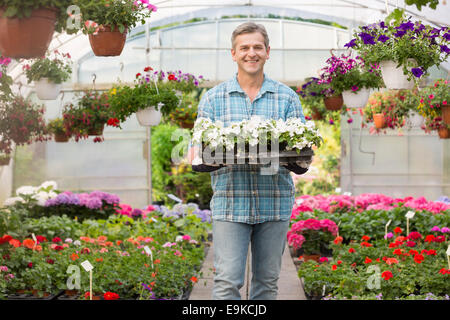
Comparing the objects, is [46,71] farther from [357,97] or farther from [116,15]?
[357,97]

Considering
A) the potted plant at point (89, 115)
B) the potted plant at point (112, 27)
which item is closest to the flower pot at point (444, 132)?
the potted plant at point (89, 115)

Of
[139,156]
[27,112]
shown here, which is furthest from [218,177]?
[139,156]

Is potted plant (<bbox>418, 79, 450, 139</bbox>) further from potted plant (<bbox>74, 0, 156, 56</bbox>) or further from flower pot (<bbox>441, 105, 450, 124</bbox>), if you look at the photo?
potted plant (<bbox>74, 0, 156, 56</bbox>)

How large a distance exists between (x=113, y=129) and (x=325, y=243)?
4654 millimetres

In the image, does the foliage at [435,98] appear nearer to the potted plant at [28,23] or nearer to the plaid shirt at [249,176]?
the plaid shirt at [249,176]

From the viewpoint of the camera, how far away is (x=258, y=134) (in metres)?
2.26

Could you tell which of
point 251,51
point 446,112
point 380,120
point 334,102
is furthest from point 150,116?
point 380,120

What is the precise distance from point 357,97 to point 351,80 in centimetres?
17

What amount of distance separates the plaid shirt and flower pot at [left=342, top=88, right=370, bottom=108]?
2.84 m

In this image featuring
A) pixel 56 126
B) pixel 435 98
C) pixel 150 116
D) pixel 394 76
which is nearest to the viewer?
pixel 394 76

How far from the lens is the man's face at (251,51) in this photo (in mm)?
2377

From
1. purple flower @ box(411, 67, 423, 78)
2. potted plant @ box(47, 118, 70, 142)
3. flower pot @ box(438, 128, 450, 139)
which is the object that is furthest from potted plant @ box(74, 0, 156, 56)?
flower pot @ box(438, 128, 450, 139)

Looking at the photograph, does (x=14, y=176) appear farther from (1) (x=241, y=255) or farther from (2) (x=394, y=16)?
(2) (x=394, y=16)

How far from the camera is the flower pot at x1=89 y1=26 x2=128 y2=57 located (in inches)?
111
